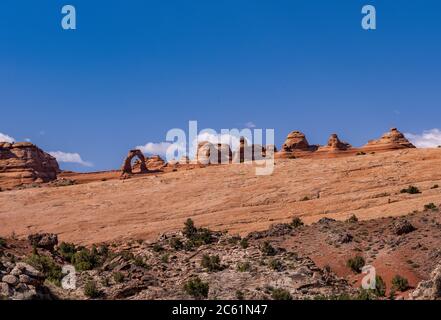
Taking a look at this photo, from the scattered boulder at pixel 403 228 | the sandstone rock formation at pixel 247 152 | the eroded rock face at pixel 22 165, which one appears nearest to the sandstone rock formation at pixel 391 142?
the sandstone rock formation at pixel 247 152

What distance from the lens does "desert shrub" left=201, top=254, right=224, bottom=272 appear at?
29.0 meters

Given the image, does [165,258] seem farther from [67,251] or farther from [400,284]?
[400,284]

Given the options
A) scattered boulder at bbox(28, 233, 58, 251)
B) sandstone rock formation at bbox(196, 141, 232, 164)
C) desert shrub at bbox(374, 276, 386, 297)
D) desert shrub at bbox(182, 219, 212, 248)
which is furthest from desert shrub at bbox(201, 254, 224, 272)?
sandstone rock formation at bbox(196, 141, 232, 164)

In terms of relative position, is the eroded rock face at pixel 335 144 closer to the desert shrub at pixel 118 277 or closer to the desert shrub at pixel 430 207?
the desert shrub at pixel 430 207

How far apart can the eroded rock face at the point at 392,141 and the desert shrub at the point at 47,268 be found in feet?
225

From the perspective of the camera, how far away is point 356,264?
99.3ft

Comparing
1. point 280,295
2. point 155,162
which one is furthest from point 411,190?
point 155,162

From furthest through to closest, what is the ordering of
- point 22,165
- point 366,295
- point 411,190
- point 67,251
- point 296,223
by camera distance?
point 22,165 → point 411,190 → point 296,223 → point 67,251 → point 366,295

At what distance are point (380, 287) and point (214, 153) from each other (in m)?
76.1

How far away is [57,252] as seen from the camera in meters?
36.8

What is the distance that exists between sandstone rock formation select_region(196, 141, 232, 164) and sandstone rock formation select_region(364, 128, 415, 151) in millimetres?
21637
